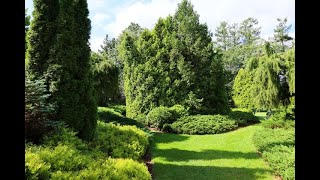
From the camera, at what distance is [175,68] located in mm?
19609

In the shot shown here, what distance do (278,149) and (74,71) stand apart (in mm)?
7005

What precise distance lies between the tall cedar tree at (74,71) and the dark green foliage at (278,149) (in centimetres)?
538

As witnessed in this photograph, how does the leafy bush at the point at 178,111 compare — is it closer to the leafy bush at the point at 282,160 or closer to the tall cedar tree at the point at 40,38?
the leafy bush at the point at 282,160

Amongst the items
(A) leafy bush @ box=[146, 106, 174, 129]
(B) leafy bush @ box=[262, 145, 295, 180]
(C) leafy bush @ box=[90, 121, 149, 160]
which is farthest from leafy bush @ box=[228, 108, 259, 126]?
(C) leafy bush @ box=[90, 121, 149, 160]

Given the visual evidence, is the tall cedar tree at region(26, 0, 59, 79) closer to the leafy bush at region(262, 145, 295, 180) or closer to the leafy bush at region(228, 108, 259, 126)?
the leafy bush at region(262, 145, 295, 180)

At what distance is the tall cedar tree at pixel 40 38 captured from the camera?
7.41 m

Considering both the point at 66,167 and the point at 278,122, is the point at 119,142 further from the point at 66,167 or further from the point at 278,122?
the point at 278,122

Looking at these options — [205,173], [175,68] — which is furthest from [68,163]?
[175,68]

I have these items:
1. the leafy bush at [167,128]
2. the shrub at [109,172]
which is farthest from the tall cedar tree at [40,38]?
the leafy bush at [167,128]

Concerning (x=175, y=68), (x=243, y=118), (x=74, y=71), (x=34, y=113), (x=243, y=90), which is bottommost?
(x=243, y=118)

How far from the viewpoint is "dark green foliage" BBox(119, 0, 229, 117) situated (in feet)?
62.8

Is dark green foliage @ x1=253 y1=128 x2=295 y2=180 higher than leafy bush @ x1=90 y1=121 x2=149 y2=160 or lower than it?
lower

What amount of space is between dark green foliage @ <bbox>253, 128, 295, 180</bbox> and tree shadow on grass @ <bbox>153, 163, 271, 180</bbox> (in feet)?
1.61
